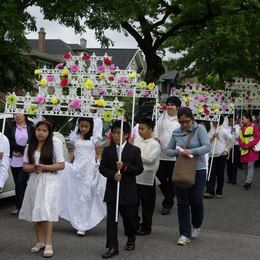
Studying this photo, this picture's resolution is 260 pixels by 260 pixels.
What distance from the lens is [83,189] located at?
7.42 m

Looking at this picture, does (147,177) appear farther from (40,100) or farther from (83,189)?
(40,100)

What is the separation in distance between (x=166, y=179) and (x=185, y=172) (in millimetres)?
2358

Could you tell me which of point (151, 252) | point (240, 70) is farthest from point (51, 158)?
point (240, 70)

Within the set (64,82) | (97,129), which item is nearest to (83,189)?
(97,129)

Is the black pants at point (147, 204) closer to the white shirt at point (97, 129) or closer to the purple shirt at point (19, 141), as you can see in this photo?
the white shirt at point (97, 129)

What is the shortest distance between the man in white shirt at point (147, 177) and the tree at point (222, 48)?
14.5 meters

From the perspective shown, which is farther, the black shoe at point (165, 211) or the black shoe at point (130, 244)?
the black shoe at point (165, 211)

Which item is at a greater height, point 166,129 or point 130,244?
point 166,129

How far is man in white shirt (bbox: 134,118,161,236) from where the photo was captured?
292 inches

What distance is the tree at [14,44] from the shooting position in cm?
1051

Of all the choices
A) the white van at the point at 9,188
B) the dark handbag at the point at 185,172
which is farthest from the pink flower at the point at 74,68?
the dark handbag at the point at 185,172

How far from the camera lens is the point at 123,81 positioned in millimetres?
9312

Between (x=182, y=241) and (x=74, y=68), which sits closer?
(x=182, y=241)

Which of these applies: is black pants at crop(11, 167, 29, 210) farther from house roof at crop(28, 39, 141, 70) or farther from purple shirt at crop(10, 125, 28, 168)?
house roof at crop(28, 39, 141, 70)
